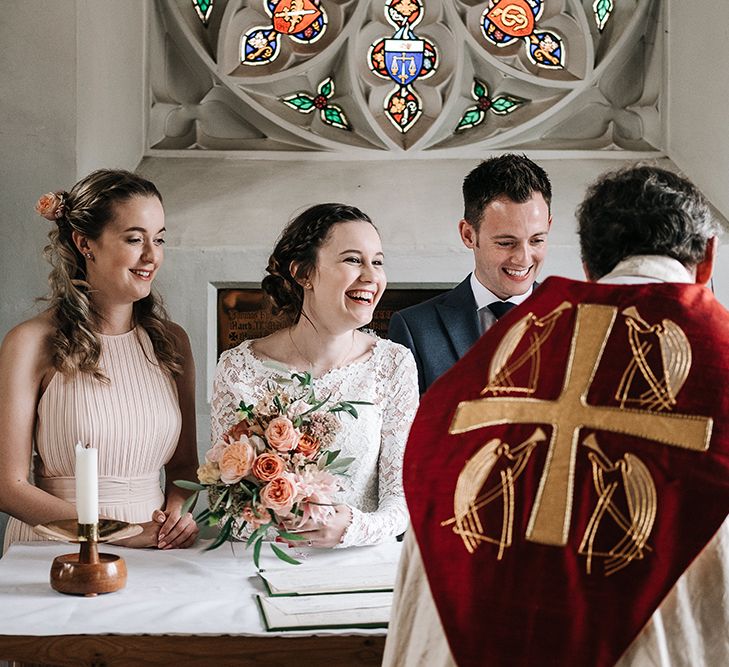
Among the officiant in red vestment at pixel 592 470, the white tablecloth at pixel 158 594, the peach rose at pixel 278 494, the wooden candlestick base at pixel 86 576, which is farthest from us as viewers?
the peach rose at pixel 278 494

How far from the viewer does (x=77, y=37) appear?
470 centimetres

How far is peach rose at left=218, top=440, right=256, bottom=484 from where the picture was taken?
2.51 metres

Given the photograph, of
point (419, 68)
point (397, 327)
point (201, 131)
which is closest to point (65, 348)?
point (397, 327)

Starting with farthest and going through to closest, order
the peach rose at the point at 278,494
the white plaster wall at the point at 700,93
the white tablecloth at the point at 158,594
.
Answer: the white plaster wall at the point at 700,93 → the peach rose at the point at 278,494 → the white tablecloth at the point at 158,594

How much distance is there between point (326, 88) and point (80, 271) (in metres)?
2.71

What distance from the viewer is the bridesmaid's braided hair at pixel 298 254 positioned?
3.41 m

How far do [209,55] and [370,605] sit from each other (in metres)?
4.13

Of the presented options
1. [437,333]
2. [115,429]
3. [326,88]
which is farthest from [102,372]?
[326,88]

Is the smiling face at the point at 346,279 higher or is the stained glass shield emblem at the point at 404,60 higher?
the stained glass shield emblem at the point at 404,60

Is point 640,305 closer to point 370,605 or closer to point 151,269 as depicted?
point 370,605

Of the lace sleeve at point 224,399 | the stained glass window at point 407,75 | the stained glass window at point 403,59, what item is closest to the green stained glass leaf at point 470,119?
the stained glass window at point 407,75

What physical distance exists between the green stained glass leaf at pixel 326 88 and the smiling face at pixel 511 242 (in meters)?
2.49

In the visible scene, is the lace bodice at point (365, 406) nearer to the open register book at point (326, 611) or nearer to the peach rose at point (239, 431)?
the peach rose at point (239, 431)

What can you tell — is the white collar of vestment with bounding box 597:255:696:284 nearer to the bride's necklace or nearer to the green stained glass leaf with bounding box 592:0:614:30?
the bride's necklace
